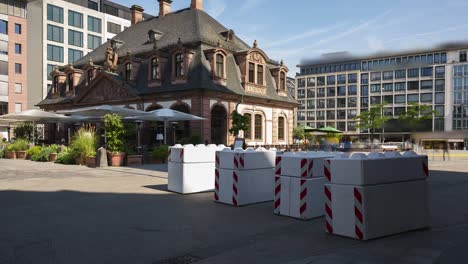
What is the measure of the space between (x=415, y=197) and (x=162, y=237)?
4269 millimetres

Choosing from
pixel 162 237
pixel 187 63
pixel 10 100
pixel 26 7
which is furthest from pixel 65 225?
pixel 26 7

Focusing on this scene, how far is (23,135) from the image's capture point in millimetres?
32938

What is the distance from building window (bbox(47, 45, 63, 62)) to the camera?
218ft

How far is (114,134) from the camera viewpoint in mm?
21047

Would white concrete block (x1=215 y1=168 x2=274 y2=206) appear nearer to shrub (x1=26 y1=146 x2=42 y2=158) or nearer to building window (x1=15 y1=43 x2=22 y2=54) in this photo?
shrub (x1=26 y1=146 x2=42 y2=158)

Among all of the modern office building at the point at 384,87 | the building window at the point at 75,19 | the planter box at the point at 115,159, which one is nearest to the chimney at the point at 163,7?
the planter box at the point at 115,159

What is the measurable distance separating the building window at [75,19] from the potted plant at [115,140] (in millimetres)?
55103

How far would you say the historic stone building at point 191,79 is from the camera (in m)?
30.5

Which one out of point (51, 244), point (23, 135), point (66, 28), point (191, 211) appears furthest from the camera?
point (66, 28)

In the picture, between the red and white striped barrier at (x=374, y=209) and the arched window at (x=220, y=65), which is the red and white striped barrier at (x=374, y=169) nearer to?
the red and white striped barrier at (x=374, y=209)

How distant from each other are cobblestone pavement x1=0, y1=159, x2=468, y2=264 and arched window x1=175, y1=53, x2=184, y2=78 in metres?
20.6

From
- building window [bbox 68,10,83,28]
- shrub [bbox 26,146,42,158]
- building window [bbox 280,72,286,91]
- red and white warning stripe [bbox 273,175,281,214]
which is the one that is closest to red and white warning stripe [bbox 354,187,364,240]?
red and white warning stripe [bbox 273,175,281,214]

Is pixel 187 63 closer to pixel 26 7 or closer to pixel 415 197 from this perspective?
pixel 415 197

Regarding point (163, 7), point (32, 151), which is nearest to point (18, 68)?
point (163, 7)
